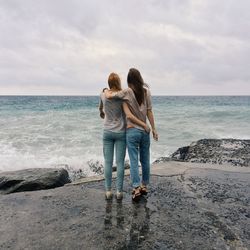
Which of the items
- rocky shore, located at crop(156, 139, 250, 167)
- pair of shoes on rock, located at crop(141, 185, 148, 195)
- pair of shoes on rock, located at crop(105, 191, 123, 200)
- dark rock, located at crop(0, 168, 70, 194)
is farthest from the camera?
rocky shore, located at crop(156, 139, 250, 167)

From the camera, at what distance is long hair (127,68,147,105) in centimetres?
504

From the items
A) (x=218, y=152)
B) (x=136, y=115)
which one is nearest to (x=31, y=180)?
(x=136, y=115)

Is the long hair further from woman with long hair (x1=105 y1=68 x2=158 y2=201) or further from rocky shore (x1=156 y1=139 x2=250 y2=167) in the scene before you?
rocky shore (x1=156 y1=139 x2=250 y2=167)

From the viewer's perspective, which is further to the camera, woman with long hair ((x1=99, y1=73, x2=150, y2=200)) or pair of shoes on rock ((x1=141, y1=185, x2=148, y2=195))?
pair of shoes on rock ((x1=141, y1=185, x2=148, y2=195))

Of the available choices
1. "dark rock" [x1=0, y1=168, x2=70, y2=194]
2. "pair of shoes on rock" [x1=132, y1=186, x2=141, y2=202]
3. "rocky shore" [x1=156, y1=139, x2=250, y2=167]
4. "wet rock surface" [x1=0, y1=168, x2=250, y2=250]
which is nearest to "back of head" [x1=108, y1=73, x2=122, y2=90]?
"pair of shoes on rock" [x1=132, y1=186, x2=141, y2=202]

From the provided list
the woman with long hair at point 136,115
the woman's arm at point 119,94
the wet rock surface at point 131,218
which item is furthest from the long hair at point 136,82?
the wet rock surface at point 131,218

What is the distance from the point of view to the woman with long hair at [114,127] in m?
5.12

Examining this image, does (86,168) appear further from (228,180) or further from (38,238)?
(38,238)

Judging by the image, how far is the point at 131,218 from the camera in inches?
185

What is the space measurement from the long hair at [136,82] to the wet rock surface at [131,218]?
1.61m

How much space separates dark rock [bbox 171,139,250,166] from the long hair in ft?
17.1

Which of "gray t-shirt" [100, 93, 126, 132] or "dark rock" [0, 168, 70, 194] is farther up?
"gray t-shirt" [100, 93, 126, 132]

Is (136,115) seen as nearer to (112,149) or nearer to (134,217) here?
(112,149)

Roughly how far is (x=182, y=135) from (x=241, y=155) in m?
9.51
